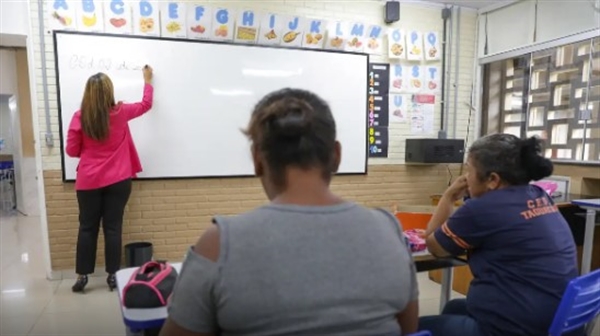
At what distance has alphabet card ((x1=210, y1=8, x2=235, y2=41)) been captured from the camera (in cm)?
349

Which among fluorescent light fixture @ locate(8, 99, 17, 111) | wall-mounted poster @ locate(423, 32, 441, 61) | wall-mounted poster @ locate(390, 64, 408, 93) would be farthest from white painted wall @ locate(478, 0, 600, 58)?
fluorescent light fixture @ locate(8, 99, 17, 111)

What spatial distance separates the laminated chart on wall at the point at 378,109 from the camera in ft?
13.6

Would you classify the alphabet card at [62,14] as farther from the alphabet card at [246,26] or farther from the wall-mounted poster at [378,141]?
the wall-mounted poster at [378,141]

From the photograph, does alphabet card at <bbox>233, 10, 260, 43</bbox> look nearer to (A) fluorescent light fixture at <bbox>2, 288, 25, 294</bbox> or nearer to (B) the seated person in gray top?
(A) fluorescent light fixture at <bbox>2, 288, 25, 294</bbox>

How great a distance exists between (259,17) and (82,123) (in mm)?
1766

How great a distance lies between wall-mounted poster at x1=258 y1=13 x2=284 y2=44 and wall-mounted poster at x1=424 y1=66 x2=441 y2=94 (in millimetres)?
1737

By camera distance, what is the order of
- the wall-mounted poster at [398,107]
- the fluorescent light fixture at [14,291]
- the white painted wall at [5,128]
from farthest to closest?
1. the white painted wall at [5,128]
2. the wall-mounted poster at [398,107]
3. the fluorescent light fixture at [14,291]

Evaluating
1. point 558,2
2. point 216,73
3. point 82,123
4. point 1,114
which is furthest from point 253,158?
point 1,114

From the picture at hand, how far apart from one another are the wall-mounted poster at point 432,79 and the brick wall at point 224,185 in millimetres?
211

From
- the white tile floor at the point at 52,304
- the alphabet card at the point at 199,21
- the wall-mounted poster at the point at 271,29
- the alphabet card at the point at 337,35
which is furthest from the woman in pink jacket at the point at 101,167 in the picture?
the alphabet card at the point at 337,35

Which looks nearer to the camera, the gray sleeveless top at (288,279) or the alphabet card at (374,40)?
the gray sleeveless top at (288,279)

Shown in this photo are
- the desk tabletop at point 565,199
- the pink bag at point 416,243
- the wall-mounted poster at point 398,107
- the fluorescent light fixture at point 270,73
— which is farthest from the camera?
the wall-mounted poster at point 398,107

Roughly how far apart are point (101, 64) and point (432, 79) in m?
3.32

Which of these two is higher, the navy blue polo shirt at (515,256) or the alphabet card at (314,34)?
the alphabet card at (314,34)
